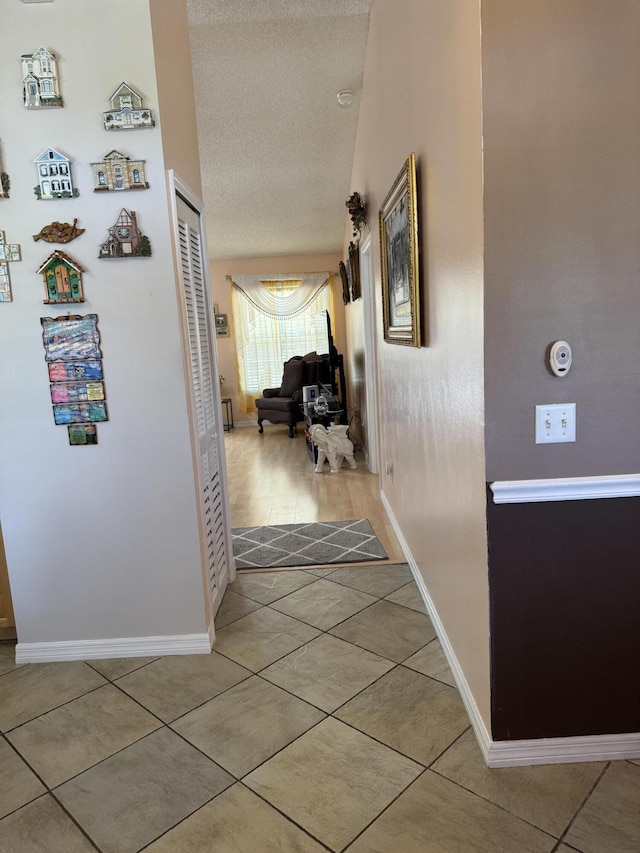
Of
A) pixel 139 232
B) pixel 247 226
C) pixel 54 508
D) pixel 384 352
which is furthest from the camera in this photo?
pixel 247 226

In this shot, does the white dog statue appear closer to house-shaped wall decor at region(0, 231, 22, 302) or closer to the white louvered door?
the white louvered door

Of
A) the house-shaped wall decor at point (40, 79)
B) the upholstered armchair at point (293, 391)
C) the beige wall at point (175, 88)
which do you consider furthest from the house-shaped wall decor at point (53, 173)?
the upholstered armchair at point (293, 391)

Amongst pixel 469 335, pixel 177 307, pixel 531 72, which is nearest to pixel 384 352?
pixel 177 307

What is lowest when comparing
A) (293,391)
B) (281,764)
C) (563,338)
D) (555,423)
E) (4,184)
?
(281,764)

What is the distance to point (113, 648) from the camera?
7.91 feet

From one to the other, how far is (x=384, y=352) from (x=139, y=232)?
197 centimetres

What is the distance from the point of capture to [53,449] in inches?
90.7

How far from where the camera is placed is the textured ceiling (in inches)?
132

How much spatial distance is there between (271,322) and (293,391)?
1453 millimetres

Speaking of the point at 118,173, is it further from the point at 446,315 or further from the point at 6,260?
the point at 446,315

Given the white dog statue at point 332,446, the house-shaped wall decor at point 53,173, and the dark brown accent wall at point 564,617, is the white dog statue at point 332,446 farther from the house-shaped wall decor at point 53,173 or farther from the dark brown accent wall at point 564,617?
the dark brown accent wall at point 564,617

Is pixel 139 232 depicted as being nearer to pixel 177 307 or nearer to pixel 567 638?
pixel 177 307

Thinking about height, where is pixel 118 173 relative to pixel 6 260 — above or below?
above

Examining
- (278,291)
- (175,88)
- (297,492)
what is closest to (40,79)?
(175,88)
